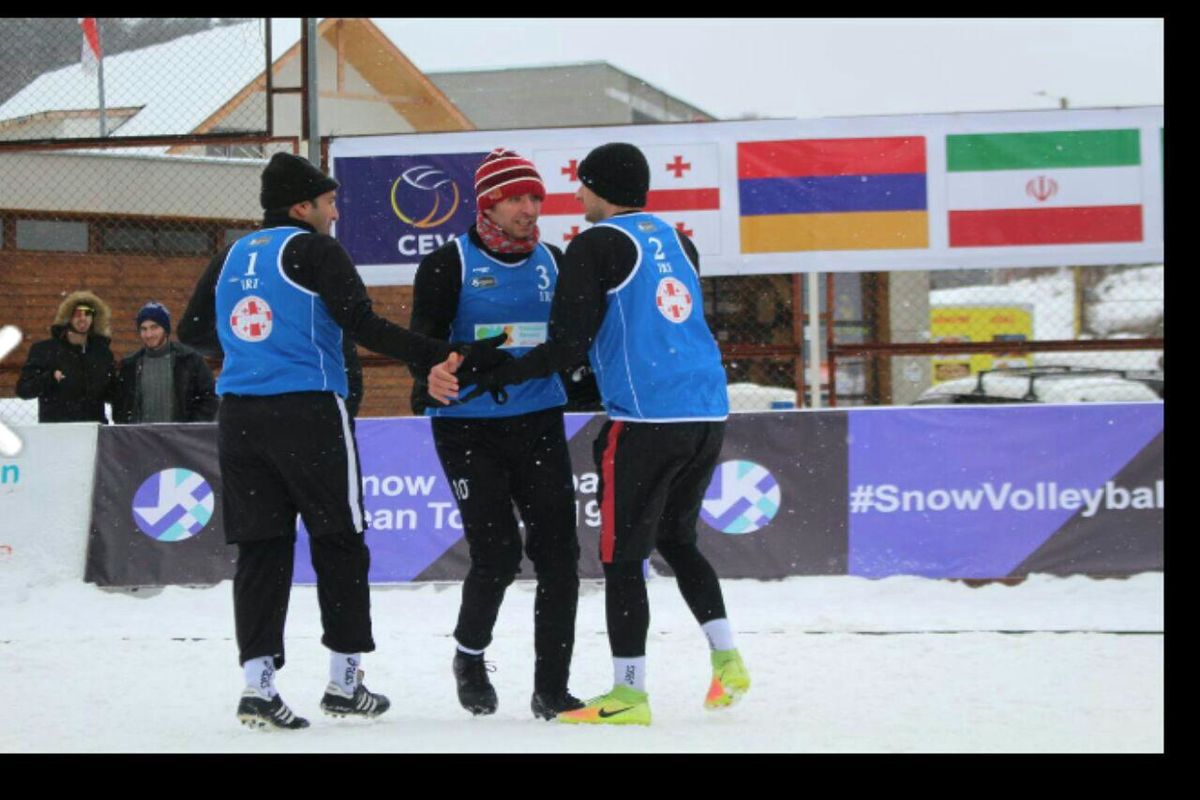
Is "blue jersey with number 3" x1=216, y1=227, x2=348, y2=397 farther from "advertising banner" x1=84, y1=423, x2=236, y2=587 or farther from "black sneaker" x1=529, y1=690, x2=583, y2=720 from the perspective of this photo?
"advertising banner" x1=84, y1=423, x2=236, y2=587

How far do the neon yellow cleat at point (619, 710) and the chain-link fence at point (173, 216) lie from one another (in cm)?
455

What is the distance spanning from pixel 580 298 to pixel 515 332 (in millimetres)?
363

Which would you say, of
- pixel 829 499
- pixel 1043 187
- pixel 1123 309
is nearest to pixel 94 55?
pixel 829 499

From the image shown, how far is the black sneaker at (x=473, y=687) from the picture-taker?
4.50m

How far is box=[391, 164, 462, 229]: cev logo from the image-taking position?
29.5ft

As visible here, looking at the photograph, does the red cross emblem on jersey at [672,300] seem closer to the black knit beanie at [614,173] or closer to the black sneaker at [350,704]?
the black knit beanie at [614,173]

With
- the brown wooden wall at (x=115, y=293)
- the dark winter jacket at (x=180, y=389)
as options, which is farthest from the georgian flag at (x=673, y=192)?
the dark winter jacket at (x=180, y=389)

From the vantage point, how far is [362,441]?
25.8 ft

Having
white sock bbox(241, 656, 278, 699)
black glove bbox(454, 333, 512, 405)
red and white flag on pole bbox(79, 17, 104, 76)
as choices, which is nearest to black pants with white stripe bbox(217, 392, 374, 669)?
white sock bbox(241, 656, 278, 699)

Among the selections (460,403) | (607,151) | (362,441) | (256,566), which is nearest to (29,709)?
(256,566)

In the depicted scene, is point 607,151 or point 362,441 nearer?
point 607,151

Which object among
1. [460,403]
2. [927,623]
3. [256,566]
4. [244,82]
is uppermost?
[244,82]

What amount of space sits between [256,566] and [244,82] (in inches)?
212

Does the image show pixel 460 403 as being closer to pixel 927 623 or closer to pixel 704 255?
pixel 927 623
